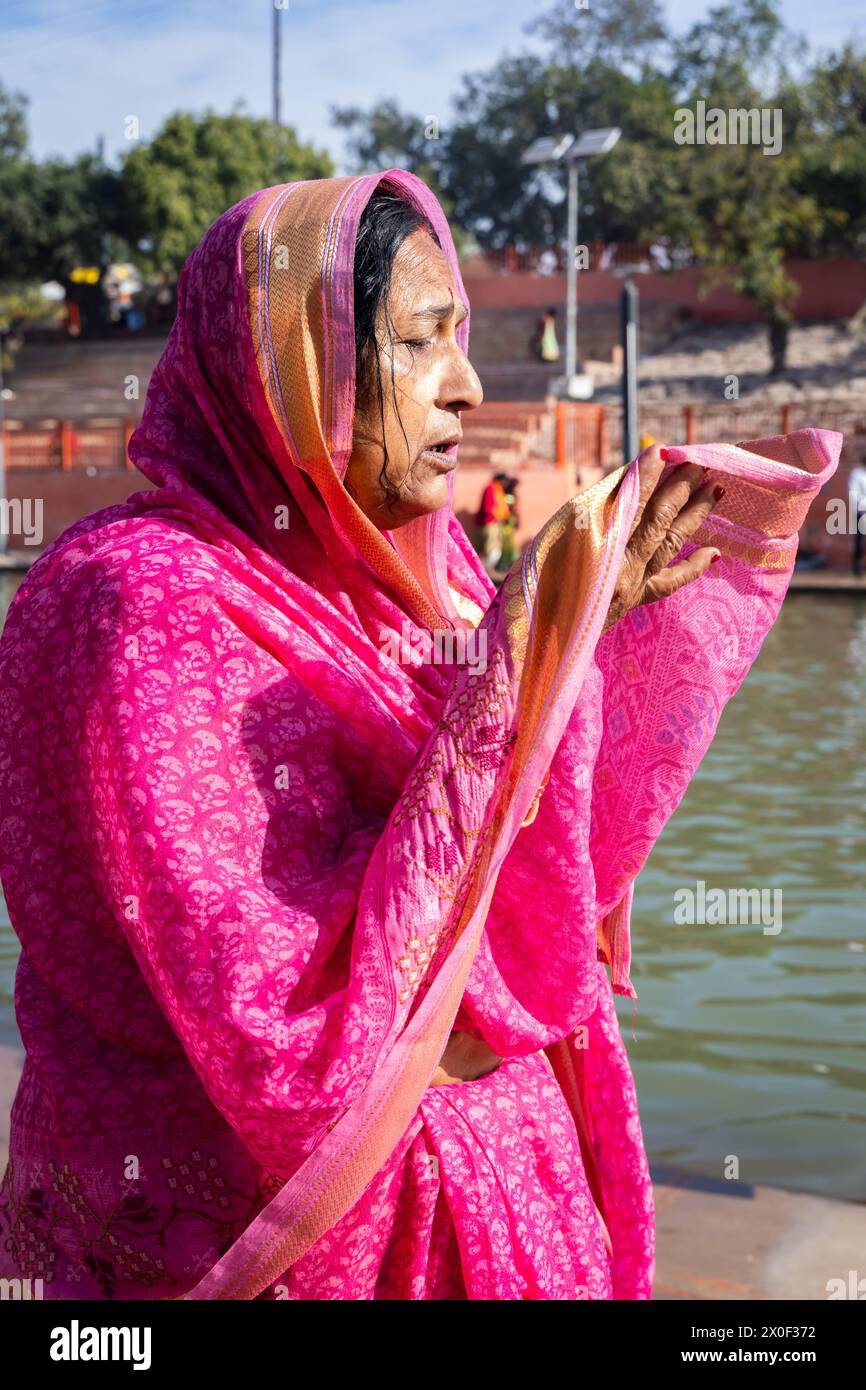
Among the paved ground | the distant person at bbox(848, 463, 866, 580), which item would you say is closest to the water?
the paved ground

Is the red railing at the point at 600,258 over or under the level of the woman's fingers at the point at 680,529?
over

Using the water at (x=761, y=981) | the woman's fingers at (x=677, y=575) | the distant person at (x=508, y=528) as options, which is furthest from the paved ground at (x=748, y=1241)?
the distant person at (x=508, y=528)

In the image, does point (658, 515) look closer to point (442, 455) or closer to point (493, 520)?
point (442, 455)

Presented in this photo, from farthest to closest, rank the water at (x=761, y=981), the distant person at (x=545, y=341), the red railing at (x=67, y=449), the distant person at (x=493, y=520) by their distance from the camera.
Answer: the distant person at (x=545, y=341), the red railing at (x=67, y=449), the distant person at (x=493, y=520), the water at (x=761, y=981)

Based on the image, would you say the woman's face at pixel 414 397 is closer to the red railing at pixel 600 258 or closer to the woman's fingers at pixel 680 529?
the woman's fingers at pixel 680 529

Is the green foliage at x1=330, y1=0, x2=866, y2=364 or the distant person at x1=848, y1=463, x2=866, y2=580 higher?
the green foliage at x1=330, y1=0, x2=866, y2=364

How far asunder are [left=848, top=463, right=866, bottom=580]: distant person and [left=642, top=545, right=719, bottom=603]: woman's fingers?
52.6 ft

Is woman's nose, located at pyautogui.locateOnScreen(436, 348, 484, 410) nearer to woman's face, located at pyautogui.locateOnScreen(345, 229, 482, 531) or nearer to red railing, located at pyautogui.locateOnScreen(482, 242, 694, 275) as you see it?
woman's face, located at pyautogui.locateOnScreen(345, 229, 482, 531)

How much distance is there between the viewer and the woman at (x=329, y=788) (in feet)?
4.78

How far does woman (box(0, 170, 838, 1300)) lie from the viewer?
146cm

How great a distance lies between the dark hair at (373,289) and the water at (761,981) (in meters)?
1.12

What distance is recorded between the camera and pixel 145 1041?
160 cm
